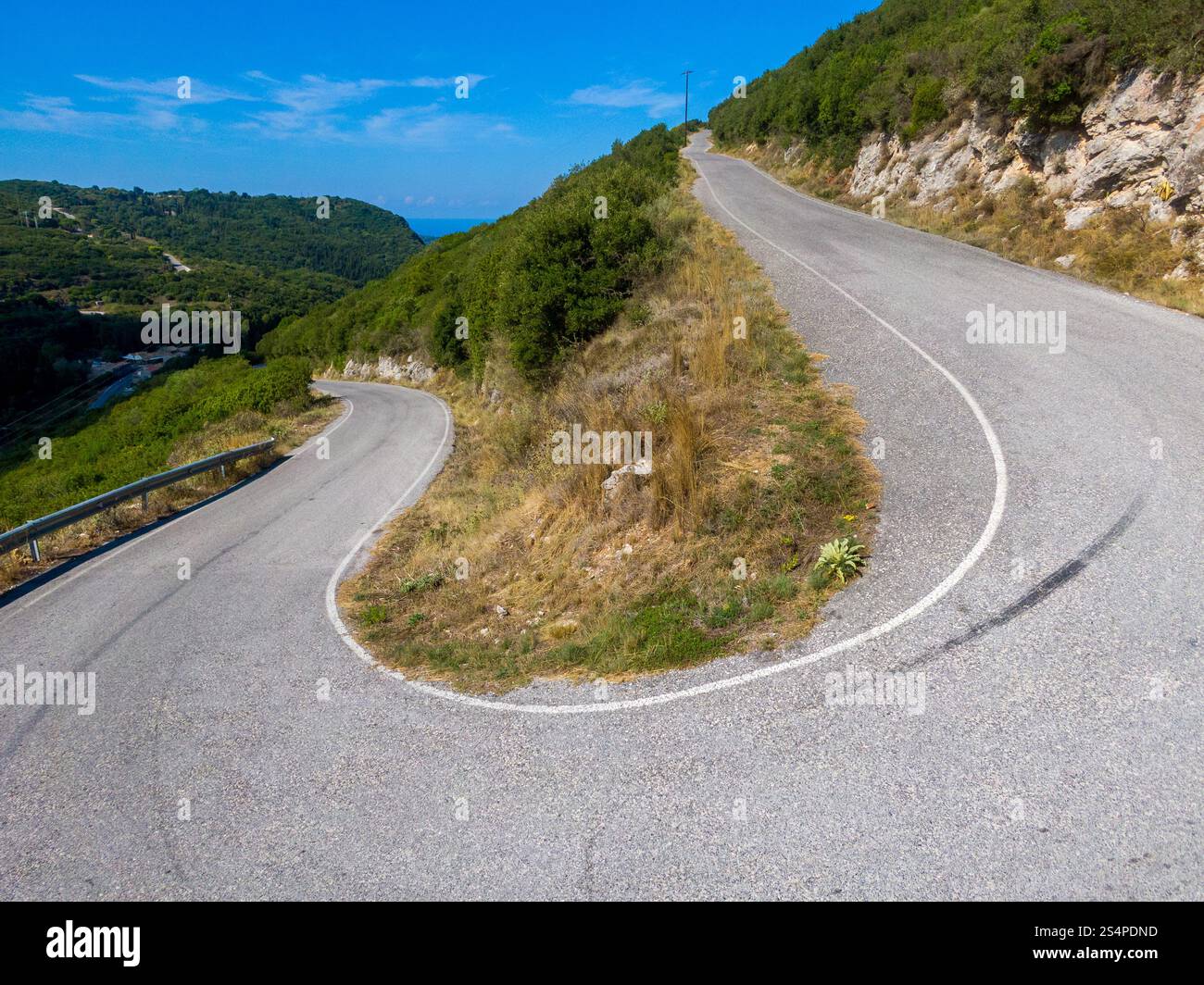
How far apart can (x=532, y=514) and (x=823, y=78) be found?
129ft

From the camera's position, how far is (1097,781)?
3799 millimetres

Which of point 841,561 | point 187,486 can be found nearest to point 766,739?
point 841,561

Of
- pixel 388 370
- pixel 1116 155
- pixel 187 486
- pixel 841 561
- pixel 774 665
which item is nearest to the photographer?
pixel 774 665

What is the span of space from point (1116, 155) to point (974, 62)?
968 centimetres

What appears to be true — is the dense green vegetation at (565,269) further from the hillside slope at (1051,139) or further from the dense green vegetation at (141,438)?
the hillside slope at (1051,139)

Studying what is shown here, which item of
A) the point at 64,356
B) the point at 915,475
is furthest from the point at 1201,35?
the point at 64,356

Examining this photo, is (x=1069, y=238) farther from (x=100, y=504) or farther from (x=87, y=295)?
(x=87, y=295)

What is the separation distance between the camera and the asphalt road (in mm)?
3674

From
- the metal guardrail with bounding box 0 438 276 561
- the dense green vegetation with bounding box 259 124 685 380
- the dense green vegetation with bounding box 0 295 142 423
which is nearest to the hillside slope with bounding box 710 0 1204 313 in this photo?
the dense green vegetation with bounding box 259 124 685 380

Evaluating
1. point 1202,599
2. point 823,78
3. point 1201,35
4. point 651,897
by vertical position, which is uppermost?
point 823,78

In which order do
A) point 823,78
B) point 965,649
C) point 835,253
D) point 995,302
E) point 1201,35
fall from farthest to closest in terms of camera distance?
point 823,78
point 835,253
point 1201,35
point 995,302
point 965,649

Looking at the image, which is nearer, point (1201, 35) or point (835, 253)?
point (1201, 35)

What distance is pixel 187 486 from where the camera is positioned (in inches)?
606

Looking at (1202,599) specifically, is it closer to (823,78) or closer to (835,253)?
(835,253)
